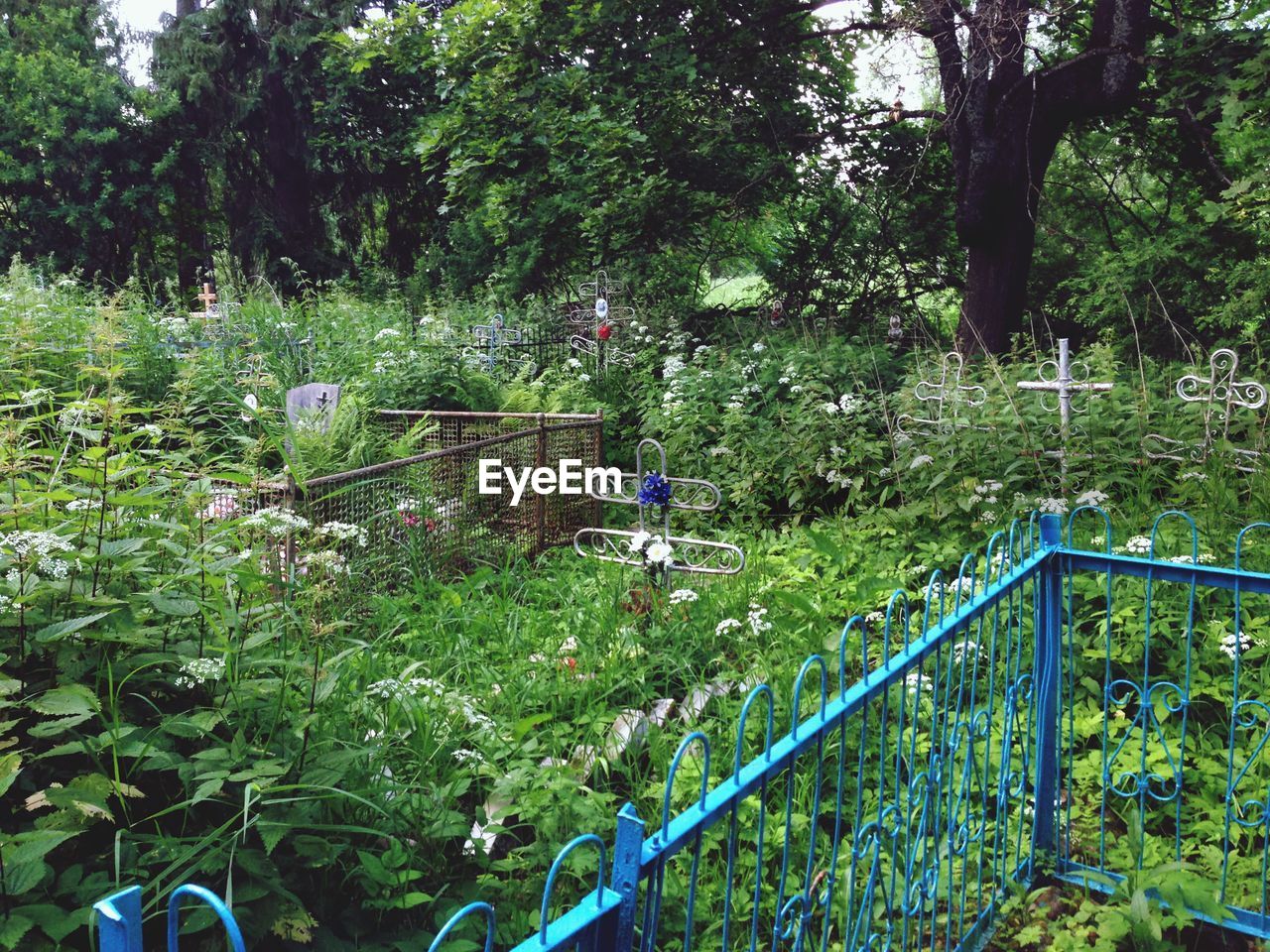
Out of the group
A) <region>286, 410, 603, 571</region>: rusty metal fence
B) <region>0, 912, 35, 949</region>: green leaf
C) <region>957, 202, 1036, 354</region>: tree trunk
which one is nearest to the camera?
<region>0, 912, 35, 949</region>: green leaf

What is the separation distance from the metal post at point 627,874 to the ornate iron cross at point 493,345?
8.04 meters

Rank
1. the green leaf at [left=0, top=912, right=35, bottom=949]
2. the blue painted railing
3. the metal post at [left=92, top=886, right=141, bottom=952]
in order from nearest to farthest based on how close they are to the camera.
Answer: the metal post at [left=92, top=886, right=141, bottom=952], the green leaf at [left=0, top=912, right=35, bottom=949], the blue painted railing

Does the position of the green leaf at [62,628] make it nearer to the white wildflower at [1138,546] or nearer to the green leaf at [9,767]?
the green leaf at [9,767]

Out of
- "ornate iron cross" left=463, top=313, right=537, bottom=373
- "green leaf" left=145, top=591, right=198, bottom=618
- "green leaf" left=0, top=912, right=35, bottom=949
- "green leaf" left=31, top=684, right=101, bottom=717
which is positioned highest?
"ornate iron cross" left=463, top=313, right=537, bottom=373

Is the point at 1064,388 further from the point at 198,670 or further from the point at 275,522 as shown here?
the point at 198,670

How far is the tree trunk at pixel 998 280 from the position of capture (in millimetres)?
9305

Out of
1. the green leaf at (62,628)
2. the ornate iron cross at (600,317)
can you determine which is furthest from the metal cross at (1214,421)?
the ornate iron cross at (600,317)

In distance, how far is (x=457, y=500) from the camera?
5656 millimetres

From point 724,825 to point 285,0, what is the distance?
21.3 m

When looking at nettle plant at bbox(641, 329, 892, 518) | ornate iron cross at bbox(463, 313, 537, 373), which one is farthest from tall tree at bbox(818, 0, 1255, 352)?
ornate iron cross at bbox(463, 313, 537, 373)

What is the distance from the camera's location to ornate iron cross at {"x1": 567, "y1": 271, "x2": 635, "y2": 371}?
1068 cm

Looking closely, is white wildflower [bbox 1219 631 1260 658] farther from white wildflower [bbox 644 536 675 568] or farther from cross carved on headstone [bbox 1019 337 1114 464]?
white wildflower [bbox 644 536 675 568]

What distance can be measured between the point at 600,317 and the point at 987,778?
28.4 ft

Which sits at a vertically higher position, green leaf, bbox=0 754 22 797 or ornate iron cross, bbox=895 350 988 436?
ornate iron cross, bbox=895 350 988 436
